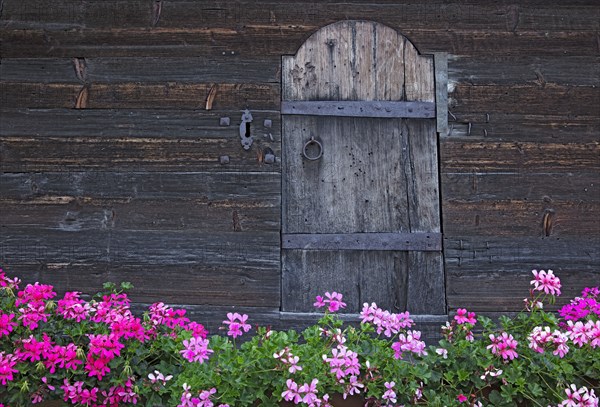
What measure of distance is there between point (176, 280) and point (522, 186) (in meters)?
2.05

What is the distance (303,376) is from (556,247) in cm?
207

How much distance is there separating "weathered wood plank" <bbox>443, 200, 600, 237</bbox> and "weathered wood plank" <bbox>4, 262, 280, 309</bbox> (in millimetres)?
1085

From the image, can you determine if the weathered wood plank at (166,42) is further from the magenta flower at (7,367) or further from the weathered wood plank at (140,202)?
the magenta flower at (7,367)

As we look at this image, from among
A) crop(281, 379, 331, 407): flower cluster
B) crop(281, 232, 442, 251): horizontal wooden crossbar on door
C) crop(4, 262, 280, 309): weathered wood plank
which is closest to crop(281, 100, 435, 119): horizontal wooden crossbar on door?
crop(281, 232, 442, 251): horizontal wooden crossbar on door

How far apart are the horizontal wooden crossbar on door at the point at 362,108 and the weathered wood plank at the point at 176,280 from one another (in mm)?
930

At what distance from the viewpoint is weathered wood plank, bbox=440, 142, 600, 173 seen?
15.6ft

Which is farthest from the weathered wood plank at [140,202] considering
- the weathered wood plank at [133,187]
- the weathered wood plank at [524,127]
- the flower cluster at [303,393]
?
the flower cluster at [303,393]

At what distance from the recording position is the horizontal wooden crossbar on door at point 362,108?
4.72 m

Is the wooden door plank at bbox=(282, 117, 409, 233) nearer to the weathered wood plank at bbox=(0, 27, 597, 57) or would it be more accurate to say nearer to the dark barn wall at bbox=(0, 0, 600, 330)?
the dark barn wall at bbox=(0, 0, 600, 330)

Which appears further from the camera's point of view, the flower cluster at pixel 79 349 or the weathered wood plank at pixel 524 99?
the weathered wood plank at pixel 524 99

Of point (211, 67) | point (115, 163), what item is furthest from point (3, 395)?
point (211, 67)

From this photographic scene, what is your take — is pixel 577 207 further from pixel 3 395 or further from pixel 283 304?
pixel 3 395

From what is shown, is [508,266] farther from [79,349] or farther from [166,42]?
[79,349]

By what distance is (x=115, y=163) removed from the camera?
4688 mm
